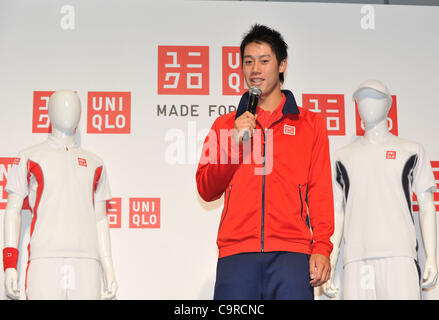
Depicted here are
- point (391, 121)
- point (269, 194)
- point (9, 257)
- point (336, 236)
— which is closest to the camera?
point (269, 194)

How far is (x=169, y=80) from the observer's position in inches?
153

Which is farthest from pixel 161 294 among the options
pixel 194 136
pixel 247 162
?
pixel 247 162

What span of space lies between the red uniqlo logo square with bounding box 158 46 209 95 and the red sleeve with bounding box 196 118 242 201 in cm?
150

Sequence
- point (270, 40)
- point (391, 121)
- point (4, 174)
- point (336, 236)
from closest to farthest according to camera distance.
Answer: point (270, 40) < point (336, 236) < point (4, 174) < point (391, 121)

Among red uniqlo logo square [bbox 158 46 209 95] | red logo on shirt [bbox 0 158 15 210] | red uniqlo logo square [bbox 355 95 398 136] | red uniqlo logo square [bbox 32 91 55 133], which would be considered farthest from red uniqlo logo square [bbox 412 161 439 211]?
red logo on shirt [bbox 0 158 15 210]

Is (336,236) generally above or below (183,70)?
below

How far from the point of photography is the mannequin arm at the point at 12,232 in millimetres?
3139

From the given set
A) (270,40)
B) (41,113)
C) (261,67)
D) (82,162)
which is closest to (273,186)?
(261,67)

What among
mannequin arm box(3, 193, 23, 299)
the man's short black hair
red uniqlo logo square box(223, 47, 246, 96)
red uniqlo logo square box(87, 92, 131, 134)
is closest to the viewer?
the man's short black hair

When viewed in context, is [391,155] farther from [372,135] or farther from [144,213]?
[144,213]

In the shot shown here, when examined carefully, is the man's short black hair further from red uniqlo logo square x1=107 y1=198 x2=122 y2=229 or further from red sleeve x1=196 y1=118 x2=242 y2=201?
red uniqlo logo square x1=107 y1=198 x2=122 y2=229

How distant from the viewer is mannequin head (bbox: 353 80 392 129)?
3.43m

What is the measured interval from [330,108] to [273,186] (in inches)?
67.0
